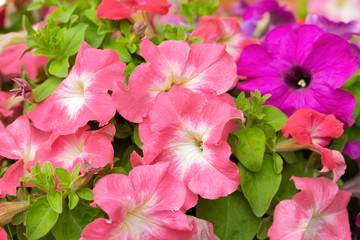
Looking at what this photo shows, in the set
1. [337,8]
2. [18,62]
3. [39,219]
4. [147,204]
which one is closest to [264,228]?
[147,204]

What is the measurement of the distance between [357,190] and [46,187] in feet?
1.44

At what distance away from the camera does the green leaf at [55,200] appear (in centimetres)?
49

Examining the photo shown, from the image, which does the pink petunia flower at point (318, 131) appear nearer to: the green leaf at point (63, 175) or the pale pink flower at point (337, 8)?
the green leaf at point (63, 175)

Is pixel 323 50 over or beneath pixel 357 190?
over

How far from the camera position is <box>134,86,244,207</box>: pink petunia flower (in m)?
0.50

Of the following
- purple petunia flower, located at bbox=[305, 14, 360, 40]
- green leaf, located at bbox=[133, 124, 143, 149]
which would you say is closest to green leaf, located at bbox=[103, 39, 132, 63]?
green leaf, located at bbox=[133, 124, 143, 149]

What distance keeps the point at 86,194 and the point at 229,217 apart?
0.58ft

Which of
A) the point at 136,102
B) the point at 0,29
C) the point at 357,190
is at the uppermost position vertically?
the point at 136,102

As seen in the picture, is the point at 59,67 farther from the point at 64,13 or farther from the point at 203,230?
the point at 203,230

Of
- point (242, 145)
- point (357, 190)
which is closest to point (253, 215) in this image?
point (242, 145)

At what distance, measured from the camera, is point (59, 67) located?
622mm

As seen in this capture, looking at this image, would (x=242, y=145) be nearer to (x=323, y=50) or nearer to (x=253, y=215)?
(x=253, y=215)

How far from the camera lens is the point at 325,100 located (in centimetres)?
61

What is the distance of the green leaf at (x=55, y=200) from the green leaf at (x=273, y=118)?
260 millimetres
